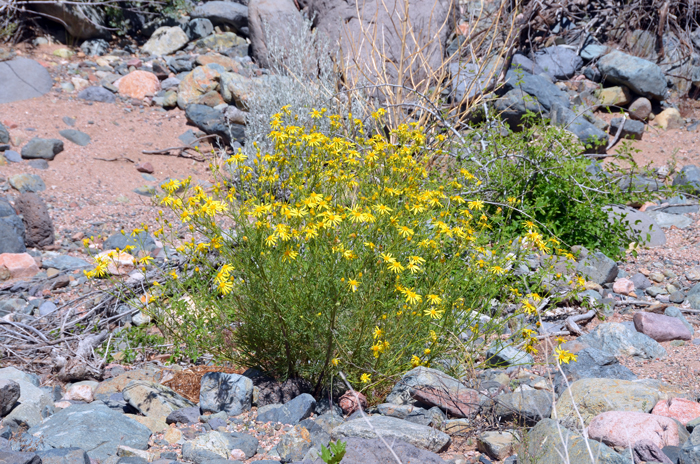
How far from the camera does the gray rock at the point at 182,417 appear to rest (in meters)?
2.65

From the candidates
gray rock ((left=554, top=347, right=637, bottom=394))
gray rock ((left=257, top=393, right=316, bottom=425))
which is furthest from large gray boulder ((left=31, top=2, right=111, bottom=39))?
gray rock ((left=554, top=347, right=637, bottom=394))

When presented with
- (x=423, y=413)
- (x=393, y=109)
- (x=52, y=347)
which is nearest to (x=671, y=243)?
(x=393, y=109)

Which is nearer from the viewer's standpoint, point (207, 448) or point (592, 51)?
point (207, 448)

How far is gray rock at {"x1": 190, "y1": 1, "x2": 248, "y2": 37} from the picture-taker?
940cm

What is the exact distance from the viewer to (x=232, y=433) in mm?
2479

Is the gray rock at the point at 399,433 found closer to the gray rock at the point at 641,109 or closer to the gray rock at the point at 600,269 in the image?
the gray rock at the point at 600,269

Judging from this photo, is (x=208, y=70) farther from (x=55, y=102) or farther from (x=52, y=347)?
(x=52, y=347)

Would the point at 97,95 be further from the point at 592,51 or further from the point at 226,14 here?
the point at 592,51

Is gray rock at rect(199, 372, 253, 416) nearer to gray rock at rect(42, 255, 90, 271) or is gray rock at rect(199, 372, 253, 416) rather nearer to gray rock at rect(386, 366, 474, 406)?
gray rock at rect(386, 366, 474, 406)

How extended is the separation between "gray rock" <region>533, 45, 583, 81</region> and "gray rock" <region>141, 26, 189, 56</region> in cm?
565

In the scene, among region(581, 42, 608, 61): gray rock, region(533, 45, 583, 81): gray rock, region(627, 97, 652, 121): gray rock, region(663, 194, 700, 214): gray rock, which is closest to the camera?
Answer: region(663, 194, 700, 214): gray rock

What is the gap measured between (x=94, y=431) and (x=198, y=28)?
8211 millimetres

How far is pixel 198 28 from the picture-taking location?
30.6 feet

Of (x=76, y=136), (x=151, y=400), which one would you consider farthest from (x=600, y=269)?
(x=76, y=136)
